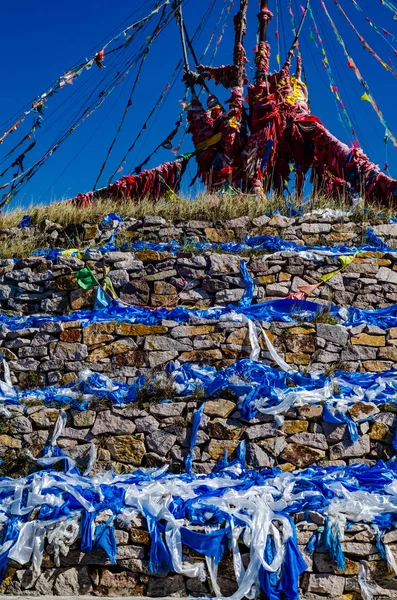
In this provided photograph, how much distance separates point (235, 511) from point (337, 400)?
1.72 meters

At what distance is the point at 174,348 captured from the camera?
7.75 meters

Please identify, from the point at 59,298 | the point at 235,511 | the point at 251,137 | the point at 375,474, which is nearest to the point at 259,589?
the point at 235,511

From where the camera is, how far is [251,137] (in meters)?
11.6

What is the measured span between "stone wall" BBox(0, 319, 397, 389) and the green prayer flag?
0.66 metres

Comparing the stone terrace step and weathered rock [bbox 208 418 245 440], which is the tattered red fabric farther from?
weathered rock [bbox 208 418 245 440]

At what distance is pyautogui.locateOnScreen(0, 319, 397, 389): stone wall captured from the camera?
7.70 m

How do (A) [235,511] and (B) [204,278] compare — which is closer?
(A) [235,511]

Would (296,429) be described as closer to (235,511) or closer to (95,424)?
(235,511)

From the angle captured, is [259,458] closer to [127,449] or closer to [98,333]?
[127,449]

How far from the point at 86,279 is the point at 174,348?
156 centimetres

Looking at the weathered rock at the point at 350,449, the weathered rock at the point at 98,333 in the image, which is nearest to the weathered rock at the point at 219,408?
the weathered rock at the point at 350,449

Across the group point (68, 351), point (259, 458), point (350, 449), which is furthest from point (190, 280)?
point (350, 449)

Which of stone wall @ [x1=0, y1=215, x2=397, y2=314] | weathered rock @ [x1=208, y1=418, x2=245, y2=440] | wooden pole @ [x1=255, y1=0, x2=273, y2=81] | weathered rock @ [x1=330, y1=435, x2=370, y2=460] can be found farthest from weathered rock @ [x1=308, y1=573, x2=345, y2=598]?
wooden pole @ [x1=255, y1=0, x2=273, y2=81]

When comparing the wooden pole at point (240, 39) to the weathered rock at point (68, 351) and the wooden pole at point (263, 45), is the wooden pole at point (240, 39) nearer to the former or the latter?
the wooden pole at point (263, 45)
